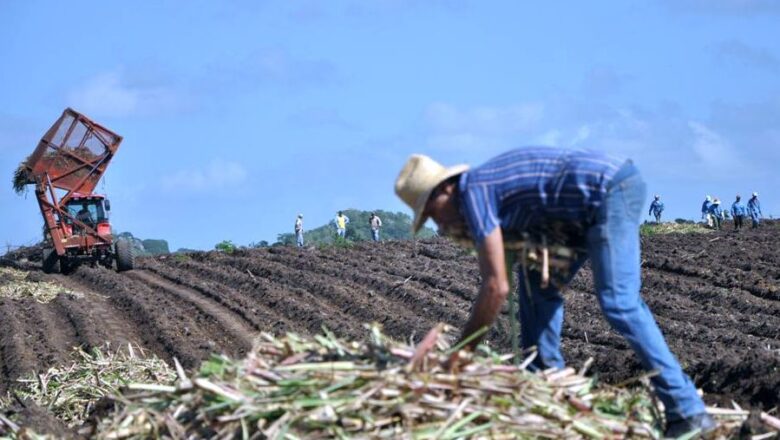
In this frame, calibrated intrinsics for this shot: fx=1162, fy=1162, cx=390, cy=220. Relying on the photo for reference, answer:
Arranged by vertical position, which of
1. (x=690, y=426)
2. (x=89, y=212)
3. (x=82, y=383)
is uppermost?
(x=89, y=212)

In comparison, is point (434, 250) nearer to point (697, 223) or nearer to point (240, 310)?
point (240, 310)

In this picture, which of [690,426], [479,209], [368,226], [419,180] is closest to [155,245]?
[368,226]

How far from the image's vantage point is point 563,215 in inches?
215

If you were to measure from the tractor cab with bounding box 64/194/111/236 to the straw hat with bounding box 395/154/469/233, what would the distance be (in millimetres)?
21942

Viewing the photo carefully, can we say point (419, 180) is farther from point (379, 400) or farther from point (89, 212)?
point (89, 212)

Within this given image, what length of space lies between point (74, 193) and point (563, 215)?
73.1 feet

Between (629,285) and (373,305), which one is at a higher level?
(629,285)

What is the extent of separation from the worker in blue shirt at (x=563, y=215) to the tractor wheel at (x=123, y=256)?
21.8 metres

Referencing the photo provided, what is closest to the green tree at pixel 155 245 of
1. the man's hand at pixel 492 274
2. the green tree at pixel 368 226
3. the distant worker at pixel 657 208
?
the green tree at pixel 368 226

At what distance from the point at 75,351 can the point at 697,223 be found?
2522 centimetres

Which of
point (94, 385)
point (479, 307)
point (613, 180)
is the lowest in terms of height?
point (94, 385)

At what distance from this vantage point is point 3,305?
63.1 ft

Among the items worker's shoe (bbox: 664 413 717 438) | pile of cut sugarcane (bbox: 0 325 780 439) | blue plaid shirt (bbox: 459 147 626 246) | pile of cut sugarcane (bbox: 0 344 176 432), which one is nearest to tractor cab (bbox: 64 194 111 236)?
pile of cut sugarcane (bbox: 0 344 176 432)

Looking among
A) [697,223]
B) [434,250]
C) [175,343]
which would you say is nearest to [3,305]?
[175,343]
